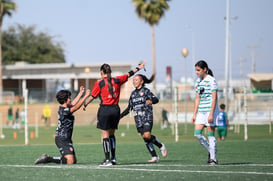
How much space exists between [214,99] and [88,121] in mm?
35628

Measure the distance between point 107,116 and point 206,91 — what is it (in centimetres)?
202

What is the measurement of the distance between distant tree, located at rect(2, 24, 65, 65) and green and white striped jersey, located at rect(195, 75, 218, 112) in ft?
294

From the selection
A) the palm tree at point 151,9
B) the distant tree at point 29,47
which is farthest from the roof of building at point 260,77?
the distant tree at point 29,47

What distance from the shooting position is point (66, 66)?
216 ft

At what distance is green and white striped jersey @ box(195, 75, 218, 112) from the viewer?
40.3 ft

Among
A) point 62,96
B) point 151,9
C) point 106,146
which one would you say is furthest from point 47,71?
point 106,146

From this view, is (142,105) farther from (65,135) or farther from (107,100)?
(65,135)

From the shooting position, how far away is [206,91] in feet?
40.4

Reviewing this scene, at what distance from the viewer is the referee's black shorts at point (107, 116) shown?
1254 cm

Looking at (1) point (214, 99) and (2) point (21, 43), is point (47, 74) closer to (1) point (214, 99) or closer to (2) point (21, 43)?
(2) point (21, 43)

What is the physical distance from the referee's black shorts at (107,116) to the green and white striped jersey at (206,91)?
1.68m

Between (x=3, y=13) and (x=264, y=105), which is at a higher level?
(x=3, y=13)

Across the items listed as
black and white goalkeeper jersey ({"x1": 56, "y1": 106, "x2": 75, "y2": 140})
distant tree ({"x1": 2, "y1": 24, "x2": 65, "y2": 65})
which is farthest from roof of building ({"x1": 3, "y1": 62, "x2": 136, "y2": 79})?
black and white goalkeeper jersey ({"x1": 56, "y1": 106, "x2": 75, "y2": 140})

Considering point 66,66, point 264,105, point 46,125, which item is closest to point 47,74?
point 66,66
